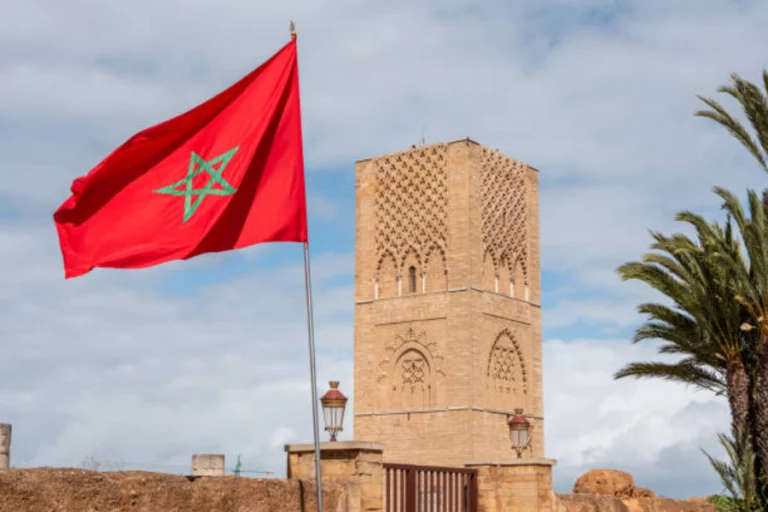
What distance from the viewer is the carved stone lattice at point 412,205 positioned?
3966 centimetres

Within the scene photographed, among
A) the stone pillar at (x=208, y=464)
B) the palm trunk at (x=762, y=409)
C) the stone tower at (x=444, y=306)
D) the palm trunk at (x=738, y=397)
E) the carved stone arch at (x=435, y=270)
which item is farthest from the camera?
the carved stone arch at (x=435, y=270)

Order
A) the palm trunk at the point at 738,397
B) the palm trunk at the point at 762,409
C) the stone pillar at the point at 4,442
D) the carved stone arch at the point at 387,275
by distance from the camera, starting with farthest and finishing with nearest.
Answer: the carved stone arch at the point at 387,275, the palm trunk at the point at 738,397, the palm trunk at the point at 762,409, the stone pillar at the point at 4,442

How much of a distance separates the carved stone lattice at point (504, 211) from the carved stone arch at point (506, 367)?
8.50ft

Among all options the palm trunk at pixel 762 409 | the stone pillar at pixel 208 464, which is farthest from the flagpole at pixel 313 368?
the palm trunk at pixel 762 409

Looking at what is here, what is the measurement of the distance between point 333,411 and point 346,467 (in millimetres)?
1834

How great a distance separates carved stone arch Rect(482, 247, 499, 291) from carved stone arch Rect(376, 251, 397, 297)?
3170 mm

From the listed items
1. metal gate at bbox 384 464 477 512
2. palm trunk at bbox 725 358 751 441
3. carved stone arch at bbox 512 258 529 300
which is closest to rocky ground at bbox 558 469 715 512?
metal gate at bbox 384 464 477 512

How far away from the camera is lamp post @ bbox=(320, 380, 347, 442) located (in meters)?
12.9

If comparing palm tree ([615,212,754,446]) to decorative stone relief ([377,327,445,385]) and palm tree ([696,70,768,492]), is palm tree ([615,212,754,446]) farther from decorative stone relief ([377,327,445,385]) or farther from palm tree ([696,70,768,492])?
decorative stone relief ([377,327,445,385])

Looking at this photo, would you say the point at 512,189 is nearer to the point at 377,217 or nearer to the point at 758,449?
the point at 377,217

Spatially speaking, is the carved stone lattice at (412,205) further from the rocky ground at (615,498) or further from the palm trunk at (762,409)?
the palm trunk at (762,409)

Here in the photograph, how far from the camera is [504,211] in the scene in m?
41.3

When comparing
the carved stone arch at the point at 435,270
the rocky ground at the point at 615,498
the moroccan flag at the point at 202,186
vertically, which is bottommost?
the rocky ground at the point at 615,498

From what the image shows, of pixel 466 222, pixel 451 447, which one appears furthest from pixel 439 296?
pixel 451 447
